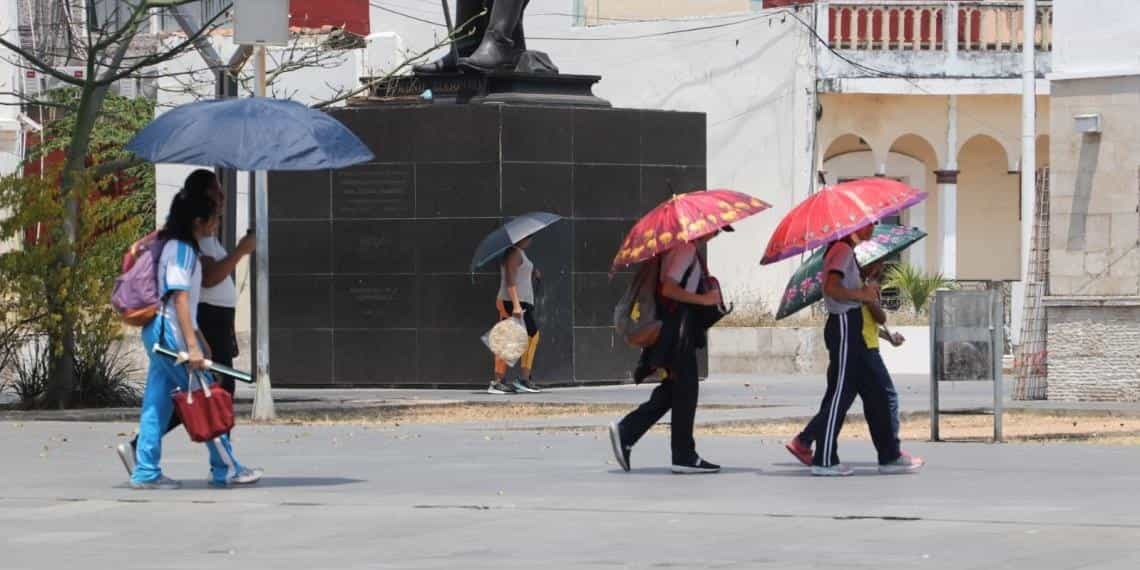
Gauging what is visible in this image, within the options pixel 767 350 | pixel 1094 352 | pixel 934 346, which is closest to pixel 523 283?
pixel 1094 352

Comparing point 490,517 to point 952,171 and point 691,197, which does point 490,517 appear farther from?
point 952,171

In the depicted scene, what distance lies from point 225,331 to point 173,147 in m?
1.16

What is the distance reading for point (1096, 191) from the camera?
2327cm

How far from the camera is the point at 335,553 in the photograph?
10695 mm

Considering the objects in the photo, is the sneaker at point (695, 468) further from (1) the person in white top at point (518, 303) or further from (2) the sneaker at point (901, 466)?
(1) the person in white top at point (518, 303)

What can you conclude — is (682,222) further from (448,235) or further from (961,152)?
(961,152)

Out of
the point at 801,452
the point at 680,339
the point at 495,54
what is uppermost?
the point at 495,54

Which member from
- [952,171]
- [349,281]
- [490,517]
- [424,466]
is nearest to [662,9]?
[952,171]

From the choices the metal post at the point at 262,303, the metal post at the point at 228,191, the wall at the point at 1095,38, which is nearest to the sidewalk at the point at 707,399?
the metal post at the point at 262,303

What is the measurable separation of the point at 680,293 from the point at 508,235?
9.83 metres

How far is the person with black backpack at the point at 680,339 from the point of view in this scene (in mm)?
14445

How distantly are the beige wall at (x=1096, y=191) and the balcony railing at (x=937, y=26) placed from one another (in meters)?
16.2

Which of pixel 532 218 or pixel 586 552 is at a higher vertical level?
pixel 532 218

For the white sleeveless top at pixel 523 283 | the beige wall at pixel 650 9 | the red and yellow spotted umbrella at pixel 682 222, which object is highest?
the beige wall at pixel 650 9
